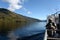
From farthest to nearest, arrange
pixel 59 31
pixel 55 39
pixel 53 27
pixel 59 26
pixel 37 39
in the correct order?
pixel 37 39 < pixel 59 26 < pixel 59 31 < pixel 53 27 < pixel 55 39

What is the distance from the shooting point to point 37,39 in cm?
3316

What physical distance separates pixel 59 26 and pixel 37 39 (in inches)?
630

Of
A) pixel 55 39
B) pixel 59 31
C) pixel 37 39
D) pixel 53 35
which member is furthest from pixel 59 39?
pixel 37 39

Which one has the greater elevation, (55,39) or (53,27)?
(53,27)

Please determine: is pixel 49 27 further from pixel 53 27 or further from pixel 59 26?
pixel 59 26

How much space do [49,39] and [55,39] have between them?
490mm

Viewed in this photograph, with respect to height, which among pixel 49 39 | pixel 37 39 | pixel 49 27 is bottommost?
pixel 37 39

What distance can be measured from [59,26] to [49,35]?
175 inches

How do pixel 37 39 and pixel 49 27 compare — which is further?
pixel 37 39

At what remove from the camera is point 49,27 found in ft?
44.8

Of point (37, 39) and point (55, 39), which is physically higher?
point (55, 39)

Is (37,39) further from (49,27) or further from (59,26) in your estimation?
(49,27)

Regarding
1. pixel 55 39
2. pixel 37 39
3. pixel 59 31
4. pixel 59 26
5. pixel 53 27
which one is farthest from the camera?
pixel 37 39

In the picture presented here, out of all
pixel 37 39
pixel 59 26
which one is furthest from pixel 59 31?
pixel 37 39
